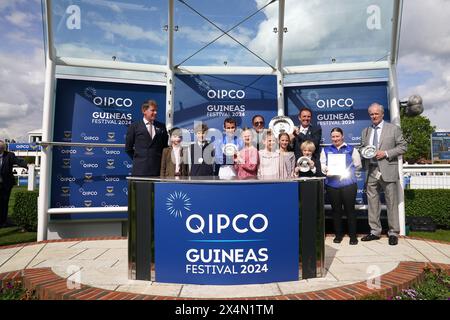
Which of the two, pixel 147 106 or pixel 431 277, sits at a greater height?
pixel 147 106

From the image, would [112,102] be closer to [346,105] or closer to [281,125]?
[281,125]

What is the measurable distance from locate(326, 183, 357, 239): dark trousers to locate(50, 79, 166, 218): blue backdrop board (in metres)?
4.00

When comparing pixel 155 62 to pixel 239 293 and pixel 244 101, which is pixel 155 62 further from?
pixel 239 293

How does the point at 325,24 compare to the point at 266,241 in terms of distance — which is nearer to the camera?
the point at 266,241

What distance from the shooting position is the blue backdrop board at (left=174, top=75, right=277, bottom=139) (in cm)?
717

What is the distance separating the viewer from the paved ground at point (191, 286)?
3.50m

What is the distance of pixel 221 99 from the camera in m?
7.22

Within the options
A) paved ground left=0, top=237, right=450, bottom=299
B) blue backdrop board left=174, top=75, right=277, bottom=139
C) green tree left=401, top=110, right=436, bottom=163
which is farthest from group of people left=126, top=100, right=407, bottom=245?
green tree left=401, top=110, right=436, bottom=163

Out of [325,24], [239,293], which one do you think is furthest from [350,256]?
[325,24]

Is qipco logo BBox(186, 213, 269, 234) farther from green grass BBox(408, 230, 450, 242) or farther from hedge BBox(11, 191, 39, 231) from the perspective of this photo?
hedge BBox(11, 191, 39, 231)

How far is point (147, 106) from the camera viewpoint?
547 cm
